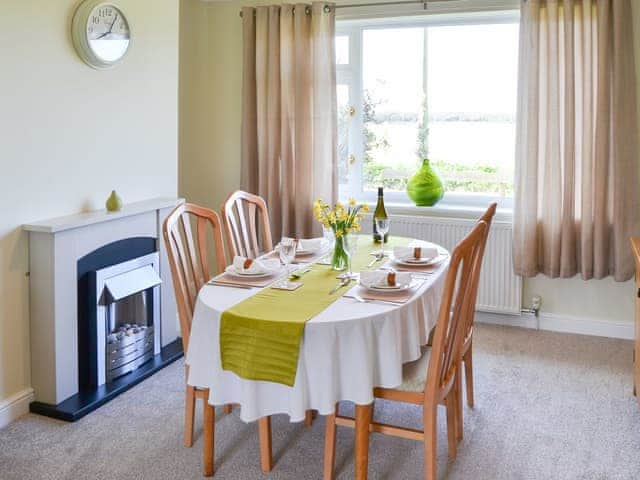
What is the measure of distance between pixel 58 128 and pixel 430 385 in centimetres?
213

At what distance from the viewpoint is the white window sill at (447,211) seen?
4.59 m

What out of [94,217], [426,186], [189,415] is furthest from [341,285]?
[426,186]

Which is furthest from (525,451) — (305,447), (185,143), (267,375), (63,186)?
(185,143)

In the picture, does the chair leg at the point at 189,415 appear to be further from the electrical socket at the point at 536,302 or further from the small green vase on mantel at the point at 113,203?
the electrical socket at the point at 536,302

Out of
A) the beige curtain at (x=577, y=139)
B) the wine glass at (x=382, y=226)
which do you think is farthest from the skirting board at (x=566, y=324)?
the wine glass at (x=382, y=226)

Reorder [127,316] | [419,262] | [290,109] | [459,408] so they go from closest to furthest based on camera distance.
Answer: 1. [459,408]
2. [419,262]
3. [127,316]
4. [290,109]

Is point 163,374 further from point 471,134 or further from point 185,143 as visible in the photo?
point 471,134

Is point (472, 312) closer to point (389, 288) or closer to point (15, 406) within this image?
point (389, 288)

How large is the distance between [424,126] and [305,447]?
2716 millimetres

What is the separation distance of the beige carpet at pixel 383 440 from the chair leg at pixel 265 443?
0.04m

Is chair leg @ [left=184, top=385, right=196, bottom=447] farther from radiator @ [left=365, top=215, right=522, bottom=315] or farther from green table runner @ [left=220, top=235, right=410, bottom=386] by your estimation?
radiator @ [left=365, top=215, right=522, bottom=315]

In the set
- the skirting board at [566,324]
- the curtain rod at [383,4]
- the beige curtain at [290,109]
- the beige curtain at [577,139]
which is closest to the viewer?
→ the beige curtain at [577,139]

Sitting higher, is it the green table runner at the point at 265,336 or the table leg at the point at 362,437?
the green table runner at the point at 265,336

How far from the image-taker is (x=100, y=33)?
11.2ft
